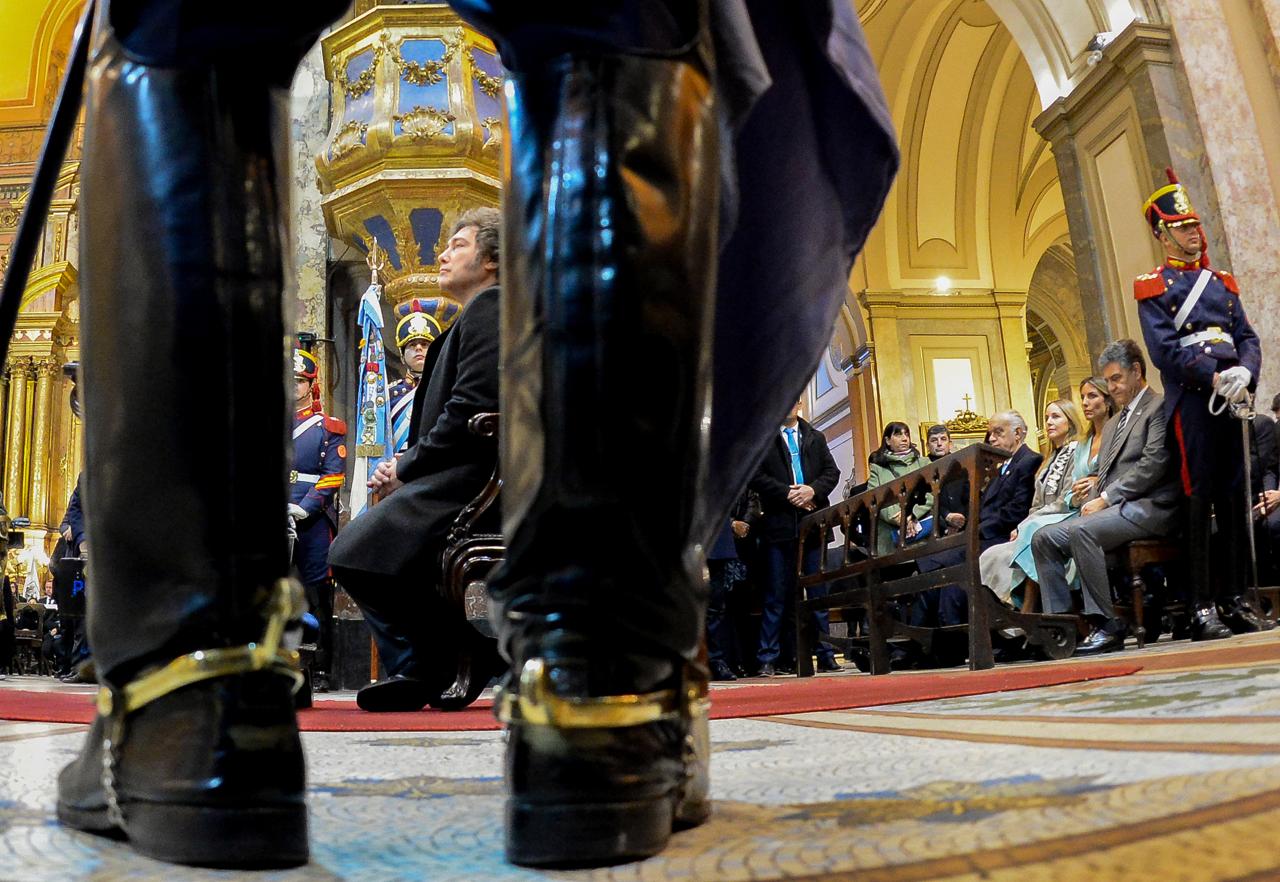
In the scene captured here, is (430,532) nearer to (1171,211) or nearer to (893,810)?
(893,810)

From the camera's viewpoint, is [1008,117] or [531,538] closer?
[531,538]

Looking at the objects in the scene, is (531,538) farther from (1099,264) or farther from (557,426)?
(1099,264)

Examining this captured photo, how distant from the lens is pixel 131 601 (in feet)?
1.88

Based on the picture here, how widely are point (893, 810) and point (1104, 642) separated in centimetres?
366

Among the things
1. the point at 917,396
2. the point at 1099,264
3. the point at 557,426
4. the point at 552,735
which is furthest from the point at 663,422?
the point at 917,396

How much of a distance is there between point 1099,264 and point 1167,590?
325cm

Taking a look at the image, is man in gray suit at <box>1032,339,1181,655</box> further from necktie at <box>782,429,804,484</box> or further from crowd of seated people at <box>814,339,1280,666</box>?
necktie at <box>782,429,804,484</box>

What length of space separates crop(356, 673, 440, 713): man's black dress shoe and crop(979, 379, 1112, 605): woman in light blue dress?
2.87 m

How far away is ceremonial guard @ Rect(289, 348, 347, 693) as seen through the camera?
447 centimetres

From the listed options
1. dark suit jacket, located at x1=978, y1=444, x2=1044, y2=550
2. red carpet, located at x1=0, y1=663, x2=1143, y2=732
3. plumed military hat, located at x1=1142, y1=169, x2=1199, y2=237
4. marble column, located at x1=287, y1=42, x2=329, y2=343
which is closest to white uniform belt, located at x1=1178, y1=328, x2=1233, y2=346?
Answer: plumed military hat, located at x1=1142, y1=169, x2=1199, y2=237

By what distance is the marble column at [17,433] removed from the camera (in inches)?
531

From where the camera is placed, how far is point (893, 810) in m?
0.57

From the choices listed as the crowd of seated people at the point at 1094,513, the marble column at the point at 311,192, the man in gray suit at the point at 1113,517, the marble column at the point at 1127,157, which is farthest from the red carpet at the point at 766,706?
the marble column at the point at 1127,157

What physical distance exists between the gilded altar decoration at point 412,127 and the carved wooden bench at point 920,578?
2082 mm
